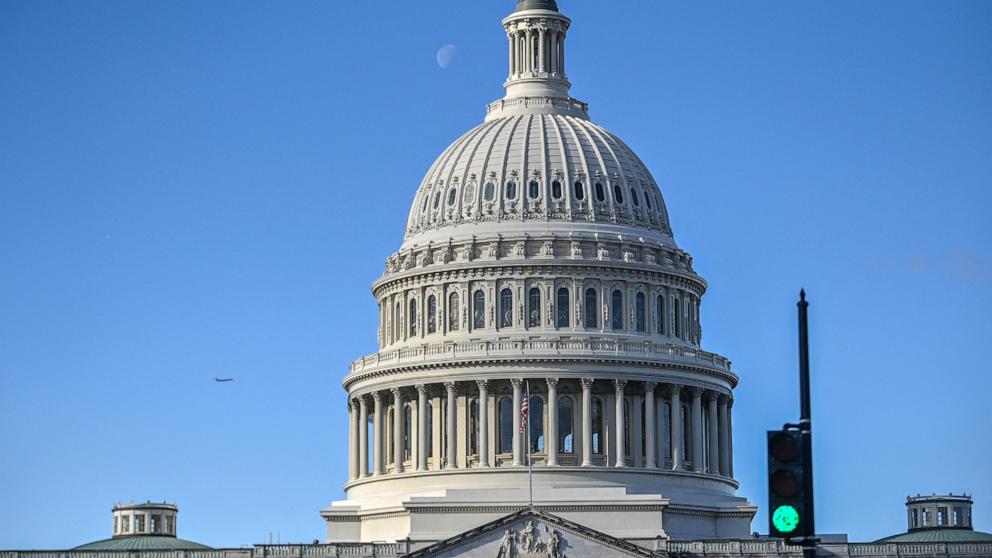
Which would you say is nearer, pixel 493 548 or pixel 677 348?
pixel 493 548

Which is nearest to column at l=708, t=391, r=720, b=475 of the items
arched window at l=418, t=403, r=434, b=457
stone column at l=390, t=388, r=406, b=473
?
arched window at l=418, t=403, r=434, b=457

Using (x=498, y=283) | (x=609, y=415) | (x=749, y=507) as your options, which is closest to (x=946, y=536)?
(x=749, y=507)

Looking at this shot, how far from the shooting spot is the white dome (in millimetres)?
143250

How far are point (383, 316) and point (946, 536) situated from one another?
40.0 metres

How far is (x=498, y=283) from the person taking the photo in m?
141

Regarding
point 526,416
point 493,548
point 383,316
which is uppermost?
point 383,316

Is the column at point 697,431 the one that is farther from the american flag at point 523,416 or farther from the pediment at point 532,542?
the pediment at point 532,542

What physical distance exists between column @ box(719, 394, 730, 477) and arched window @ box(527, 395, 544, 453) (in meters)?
12.8

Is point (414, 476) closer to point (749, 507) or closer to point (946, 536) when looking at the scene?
point (749, 507)

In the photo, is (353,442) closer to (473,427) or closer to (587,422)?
(473,427)

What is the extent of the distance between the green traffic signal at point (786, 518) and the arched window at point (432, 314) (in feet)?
363

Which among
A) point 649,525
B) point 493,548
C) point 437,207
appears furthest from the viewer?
point 437,207

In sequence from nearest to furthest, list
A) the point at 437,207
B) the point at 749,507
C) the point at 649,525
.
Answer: the point at 649,525 < the point at 749,507 < the point at 437,207

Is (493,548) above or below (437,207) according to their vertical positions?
below
